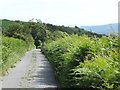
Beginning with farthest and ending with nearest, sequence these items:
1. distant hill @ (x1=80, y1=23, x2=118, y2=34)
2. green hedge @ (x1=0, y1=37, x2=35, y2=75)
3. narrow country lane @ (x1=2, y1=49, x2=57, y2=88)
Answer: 1. green hedge @ (x1=0, y1=37, x2=35, y2=75)
2. narrow country lane @ (x1=2, y1=49, x2=57, y2=88)
3. distant hill @ (x1=80, y1=23, x2=118, y2=34)

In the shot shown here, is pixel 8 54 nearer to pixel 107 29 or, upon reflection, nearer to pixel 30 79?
pixel 30 79

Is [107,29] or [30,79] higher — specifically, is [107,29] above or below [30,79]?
above

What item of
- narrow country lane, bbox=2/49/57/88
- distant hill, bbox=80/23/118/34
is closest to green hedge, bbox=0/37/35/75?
narrow country lane, bbox=2/49/57/88

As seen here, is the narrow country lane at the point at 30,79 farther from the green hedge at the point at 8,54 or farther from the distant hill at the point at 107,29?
the distant hill at the point at 107,29

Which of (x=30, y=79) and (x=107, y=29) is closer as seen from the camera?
(x=107, y=29)

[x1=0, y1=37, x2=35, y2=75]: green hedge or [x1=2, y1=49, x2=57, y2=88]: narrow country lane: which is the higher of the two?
[x1=0, y1=37, x2=35, y2=75]: green hedge

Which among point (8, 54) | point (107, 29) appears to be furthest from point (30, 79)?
point (107, 29)

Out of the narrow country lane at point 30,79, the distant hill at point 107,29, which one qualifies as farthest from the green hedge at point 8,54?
the distant hill at point 107,29

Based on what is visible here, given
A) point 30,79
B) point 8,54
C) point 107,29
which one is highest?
point 107,29

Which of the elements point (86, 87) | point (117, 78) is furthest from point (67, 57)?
point (117, 78)

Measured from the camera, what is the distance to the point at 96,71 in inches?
169

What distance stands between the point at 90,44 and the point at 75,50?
744 millimetres

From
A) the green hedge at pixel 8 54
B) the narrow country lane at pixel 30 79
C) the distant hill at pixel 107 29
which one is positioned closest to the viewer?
the distant hill at pixel 107 29

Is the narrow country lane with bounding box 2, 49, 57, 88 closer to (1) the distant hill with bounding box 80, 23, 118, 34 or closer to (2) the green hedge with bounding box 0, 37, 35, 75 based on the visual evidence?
(2) the green hedge with bounding box 0, 37, 35, 75
